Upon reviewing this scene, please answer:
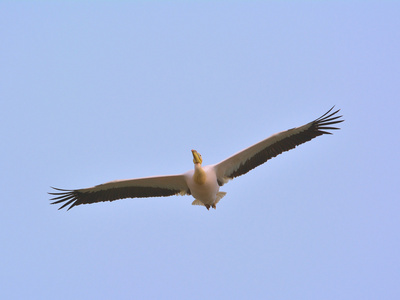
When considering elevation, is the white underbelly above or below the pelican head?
below

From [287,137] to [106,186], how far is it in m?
3.98

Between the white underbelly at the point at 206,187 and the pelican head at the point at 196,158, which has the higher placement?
the pelican head at the point at 196,158

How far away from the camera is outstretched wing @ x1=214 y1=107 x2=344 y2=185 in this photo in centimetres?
1502

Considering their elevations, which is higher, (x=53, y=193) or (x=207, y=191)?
(x=53, y=193)

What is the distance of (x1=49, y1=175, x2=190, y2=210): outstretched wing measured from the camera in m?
15.5

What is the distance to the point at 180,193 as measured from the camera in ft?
52.0

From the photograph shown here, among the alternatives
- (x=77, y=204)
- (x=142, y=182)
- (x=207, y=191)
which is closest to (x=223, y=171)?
(x=207, y=191)

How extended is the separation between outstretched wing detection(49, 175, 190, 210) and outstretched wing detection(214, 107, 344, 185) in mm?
1028

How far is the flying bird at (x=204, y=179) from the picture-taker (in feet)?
49.4

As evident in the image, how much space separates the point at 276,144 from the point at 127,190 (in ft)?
11.0

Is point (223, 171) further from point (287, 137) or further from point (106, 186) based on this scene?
point (106, 186)

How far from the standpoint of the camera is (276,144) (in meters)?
15.1

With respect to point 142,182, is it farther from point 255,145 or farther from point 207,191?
point 255,145

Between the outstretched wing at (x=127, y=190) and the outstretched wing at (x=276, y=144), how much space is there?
1.03 metres
